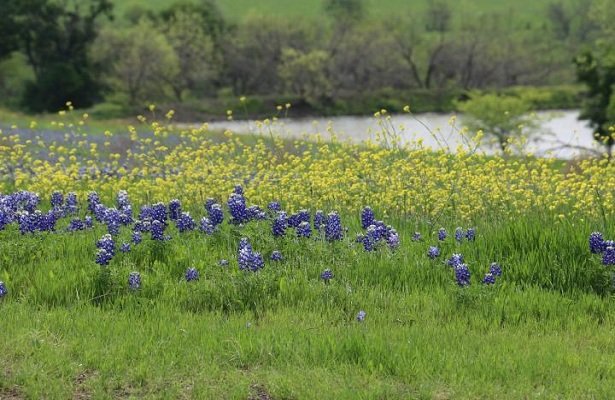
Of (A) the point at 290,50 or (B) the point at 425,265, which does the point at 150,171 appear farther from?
(A) the point at 290,50

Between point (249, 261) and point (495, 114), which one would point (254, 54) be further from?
point (249, 261)

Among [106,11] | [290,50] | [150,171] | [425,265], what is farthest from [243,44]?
[425,265]

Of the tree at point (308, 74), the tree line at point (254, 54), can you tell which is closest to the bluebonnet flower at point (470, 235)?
the tree line at point (254, 54)

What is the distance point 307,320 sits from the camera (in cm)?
603

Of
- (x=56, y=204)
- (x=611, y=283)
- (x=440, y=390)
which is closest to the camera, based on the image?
(x=440, y=390)

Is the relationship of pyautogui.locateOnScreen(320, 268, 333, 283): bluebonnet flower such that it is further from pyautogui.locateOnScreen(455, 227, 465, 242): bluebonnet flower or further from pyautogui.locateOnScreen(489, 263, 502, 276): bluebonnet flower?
pyautogui.locateOnScreen(455, 227, 465, 242): bluebonnet flower

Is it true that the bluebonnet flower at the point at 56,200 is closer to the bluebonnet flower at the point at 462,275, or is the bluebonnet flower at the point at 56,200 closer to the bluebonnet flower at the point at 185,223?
the bluebonnet flower at the point at 185,223

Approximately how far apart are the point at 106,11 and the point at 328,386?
6706 centimetres

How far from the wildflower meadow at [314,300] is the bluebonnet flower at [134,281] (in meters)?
0.02

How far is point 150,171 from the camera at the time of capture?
38.2ft

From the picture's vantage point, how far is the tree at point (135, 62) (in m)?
67.9

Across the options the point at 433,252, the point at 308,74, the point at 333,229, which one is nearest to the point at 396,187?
the point at 333,229

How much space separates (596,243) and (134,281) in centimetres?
408

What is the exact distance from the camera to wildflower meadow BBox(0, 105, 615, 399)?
5.03 meters
